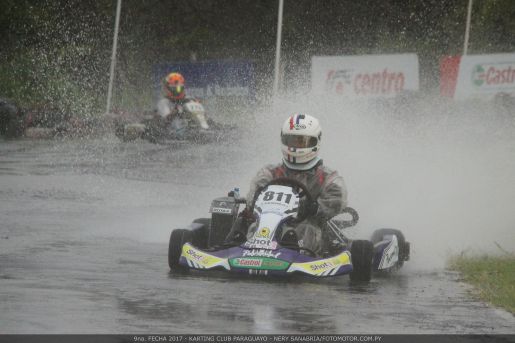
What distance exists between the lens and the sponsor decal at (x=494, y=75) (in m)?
36.3

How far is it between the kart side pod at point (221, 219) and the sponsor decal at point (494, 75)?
2454cm

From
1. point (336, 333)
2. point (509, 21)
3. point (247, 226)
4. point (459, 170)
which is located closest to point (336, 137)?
point (459, 170)

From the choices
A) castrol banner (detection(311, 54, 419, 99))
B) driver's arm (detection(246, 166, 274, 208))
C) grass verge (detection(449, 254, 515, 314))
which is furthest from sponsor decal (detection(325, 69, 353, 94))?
driver's arm (detection(246, 166, 274, 208))

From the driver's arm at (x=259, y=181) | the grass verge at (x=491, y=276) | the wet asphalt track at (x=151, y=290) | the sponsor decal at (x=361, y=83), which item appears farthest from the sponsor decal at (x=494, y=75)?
the driver's arm at (x=259, y=181)

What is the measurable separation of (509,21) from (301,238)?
1429 inches

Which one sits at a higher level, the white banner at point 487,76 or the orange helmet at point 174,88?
the white banner at point 487,76

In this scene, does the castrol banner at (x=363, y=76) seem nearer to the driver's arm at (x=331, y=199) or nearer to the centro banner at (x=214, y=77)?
the centro banner at (x=214, y=77)

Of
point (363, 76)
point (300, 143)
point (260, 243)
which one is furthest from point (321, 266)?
point (363, 76)

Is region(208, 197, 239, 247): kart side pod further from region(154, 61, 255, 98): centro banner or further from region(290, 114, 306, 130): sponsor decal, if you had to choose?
region(154, 61, 255, 98): centro banner

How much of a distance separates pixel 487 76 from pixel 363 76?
331 centimetres

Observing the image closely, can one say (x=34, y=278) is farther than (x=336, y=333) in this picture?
Yes

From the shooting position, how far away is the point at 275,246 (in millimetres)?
11680

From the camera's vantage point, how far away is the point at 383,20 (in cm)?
4944

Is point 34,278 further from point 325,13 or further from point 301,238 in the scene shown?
point 325,13
